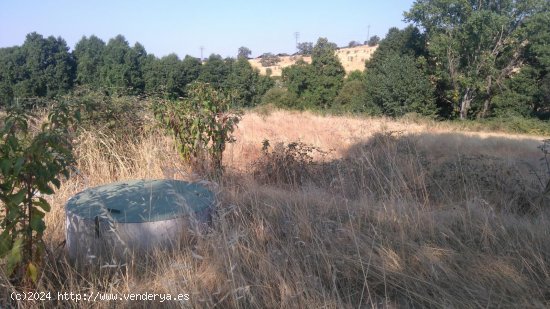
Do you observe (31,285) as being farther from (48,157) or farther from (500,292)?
(500,292)

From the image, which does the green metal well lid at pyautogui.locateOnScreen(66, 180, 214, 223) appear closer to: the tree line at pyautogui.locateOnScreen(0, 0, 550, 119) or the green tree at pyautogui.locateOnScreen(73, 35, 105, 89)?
the tree line at pyautogui.locateOnScreen(0, 0, 550, 119)

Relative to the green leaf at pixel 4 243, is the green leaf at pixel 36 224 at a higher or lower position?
higher

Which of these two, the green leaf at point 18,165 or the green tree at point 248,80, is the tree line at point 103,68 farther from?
the green leaf at point 18,165

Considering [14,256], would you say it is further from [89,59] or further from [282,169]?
[89,59]

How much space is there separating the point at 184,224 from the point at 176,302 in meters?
0.73

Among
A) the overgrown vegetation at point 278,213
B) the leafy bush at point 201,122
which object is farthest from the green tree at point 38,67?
the leafy bush at point 201,122

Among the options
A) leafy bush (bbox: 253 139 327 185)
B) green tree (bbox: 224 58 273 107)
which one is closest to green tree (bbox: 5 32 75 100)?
green tree (bbox: 224 58 273 107)

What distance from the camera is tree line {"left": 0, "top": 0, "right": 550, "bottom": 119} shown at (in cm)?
2442

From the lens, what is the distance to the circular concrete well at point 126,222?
8.18ft

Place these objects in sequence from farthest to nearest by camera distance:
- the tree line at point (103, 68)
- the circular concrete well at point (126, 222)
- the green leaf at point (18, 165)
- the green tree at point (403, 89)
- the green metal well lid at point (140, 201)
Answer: the green tree at point (403, 89), the tree line at point (103, 68), the green metal well lid at point (140, 201), the circular concrete well at point (126, 222), the green leaf at point (18, 165)

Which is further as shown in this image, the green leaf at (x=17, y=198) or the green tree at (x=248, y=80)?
the green tree at (x=248, y=80)

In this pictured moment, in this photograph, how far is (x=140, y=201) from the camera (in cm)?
301

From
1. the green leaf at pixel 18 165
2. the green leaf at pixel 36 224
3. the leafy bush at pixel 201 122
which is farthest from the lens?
the leafy bush at pixel 201 122

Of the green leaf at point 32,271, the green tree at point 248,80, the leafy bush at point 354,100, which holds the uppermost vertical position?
the green tree at point 248,80
